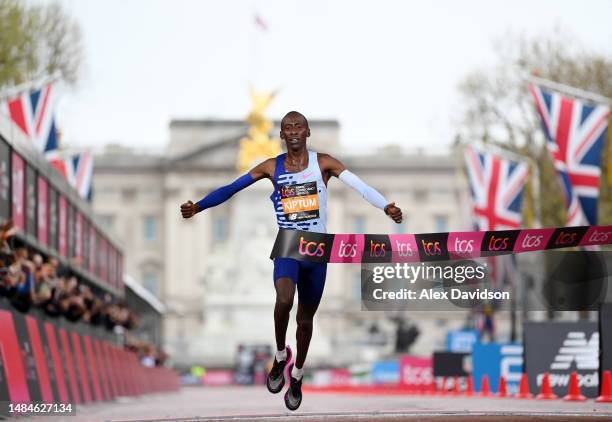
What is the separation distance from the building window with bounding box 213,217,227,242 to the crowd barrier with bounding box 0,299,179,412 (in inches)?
4602

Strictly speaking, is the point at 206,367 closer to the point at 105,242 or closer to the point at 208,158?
the point at 105,242

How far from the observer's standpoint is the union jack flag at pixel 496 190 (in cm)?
4356

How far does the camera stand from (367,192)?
11.9 m

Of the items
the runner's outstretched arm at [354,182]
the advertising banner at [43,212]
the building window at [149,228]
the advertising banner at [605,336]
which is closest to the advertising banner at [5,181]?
the advertising banner at [43,212]

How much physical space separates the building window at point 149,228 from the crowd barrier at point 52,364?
122m

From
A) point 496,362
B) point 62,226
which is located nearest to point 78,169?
point 62,226

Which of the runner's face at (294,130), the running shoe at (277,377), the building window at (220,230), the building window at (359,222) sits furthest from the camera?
the building window at (359,222)

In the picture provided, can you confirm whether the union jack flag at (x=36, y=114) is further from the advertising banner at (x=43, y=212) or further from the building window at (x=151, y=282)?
the building window at (x=151, y=282)

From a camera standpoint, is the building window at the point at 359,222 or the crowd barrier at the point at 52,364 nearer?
the crowd barrier at the point at 52,364

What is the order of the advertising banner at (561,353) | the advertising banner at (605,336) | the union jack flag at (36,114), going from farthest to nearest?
the union jack flag at (36,114) → the advertising banner at (561,353) → the advertising banner at (605,336)

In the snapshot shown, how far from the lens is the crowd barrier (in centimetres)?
1603

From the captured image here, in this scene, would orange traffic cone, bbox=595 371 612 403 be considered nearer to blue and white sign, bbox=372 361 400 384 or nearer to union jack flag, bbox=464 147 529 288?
union jack flag, bbox=464 147 529 288

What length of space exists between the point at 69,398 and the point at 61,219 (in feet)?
39.2

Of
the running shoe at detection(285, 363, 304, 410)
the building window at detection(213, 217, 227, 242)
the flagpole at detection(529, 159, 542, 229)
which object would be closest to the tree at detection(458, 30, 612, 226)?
the flagpole at detection(529, 159, 542, 229)
